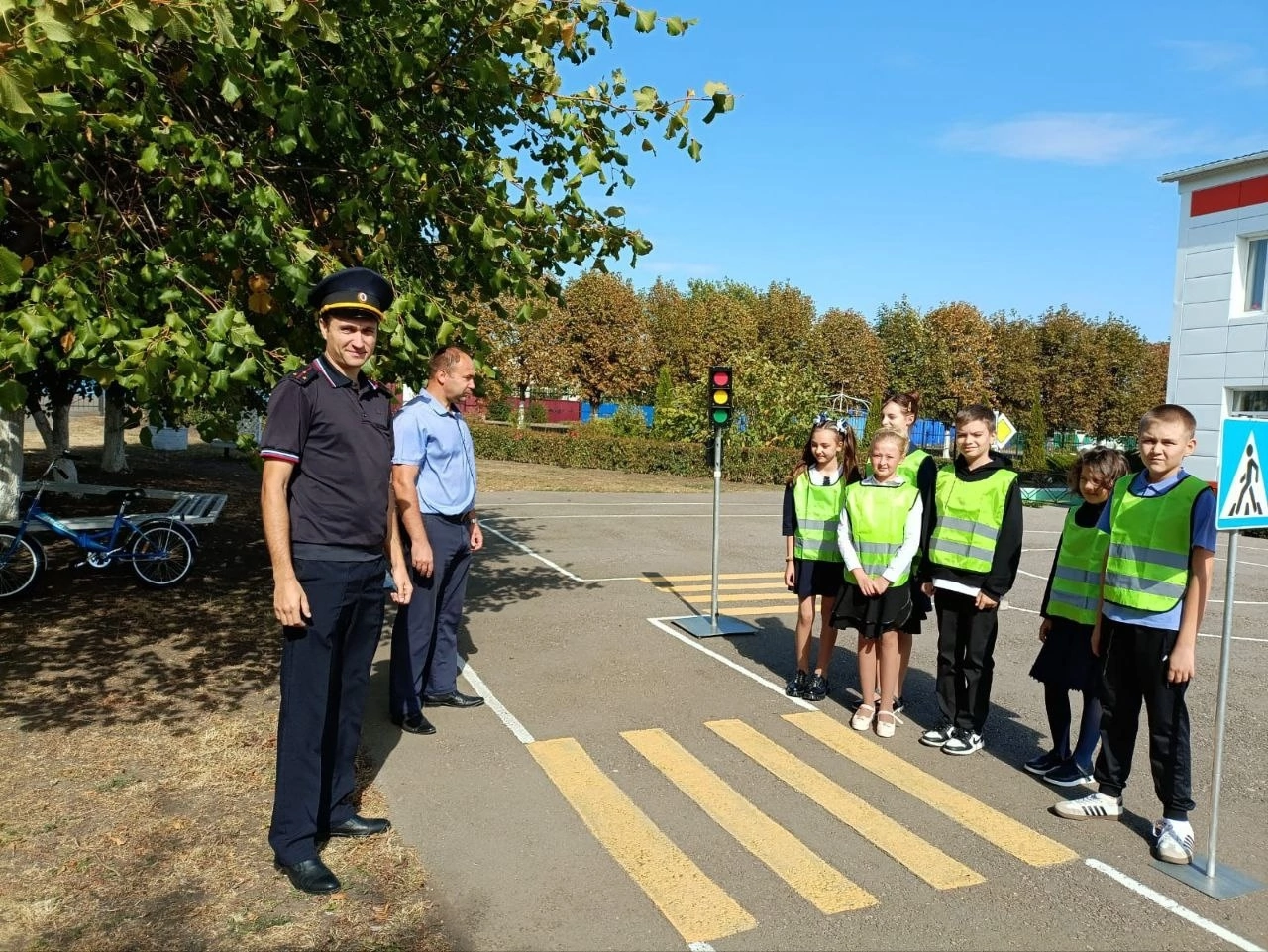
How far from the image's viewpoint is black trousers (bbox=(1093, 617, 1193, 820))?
420 centimetres

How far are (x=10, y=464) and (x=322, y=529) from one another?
669 centimetres

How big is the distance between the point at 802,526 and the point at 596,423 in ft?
93.4

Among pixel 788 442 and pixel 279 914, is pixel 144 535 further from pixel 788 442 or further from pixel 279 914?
pixel 788 442

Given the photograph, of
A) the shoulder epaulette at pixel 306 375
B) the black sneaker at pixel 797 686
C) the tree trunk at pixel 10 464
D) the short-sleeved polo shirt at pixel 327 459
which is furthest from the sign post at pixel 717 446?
the tree trunk at pixel 10 464

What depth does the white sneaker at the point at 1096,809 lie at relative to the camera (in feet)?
15.2

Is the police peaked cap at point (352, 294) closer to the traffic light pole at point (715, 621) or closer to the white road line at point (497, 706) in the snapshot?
the white road line at point (497, 706)

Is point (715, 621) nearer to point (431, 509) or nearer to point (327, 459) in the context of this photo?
point (431, 509)

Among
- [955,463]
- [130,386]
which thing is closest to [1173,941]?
[955,463]

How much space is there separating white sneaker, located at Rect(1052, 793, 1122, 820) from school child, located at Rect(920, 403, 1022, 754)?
875 mm

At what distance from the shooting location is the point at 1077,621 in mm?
4934

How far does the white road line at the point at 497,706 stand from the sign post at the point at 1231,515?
3471 millimetres

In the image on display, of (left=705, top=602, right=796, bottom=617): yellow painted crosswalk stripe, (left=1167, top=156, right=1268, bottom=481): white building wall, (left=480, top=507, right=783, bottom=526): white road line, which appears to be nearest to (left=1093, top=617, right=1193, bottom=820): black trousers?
(left=705, top=602, right=796, bottom=617): yellow painted crosswalk stripe

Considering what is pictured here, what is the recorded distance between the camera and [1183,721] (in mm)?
4203

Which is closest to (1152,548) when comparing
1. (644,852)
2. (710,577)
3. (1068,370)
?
(644,852)
